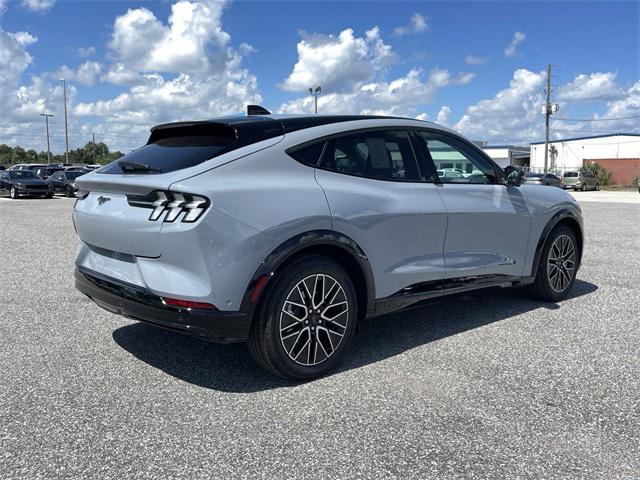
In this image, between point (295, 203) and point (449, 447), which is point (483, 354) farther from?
point (295, 203)

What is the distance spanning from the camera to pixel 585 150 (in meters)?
64.2

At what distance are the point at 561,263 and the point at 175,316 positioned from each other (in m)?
4.05

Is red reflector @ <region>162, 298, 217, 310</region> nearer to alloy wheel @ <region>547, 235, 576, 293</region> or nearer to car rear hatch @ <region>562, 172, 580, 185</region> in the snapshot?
alloy wheel @ <region>547, 235, 576, 293</region>

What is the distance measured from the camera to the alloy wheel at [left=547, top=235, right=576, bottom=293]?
17.7 ft

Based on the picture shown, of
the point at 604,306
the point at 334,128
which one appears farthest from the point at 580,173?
the point at 334,128

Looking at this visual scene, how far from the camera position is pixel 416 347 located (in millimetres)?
4148

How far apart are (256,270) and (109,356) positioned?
5.00 feet

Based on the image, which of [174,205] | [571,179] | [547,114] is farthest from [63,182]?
[547,114]

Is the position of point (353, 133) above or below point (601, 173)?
below

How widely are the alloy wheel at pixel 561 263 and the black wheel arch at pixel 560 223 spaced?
144mm

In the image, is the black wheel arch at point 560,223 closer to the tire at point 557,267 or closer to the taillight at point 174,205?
the tire at point 557,267

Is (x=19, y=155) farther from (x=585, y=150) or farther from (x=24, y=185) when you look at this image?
(x=585, y=150)

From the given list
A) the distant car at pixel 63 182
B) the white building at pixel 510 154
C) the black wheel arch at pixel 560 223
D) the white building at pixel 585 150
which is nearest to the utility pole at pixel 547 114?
the white building at pixel 585 150

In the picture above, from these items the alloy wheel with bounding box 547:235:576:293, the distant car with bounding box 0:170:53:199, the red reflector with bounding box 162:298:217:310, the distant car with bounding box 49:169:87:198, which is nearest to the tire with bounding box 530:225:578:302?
the alloy wheel with bounding box 547:235:576:293
